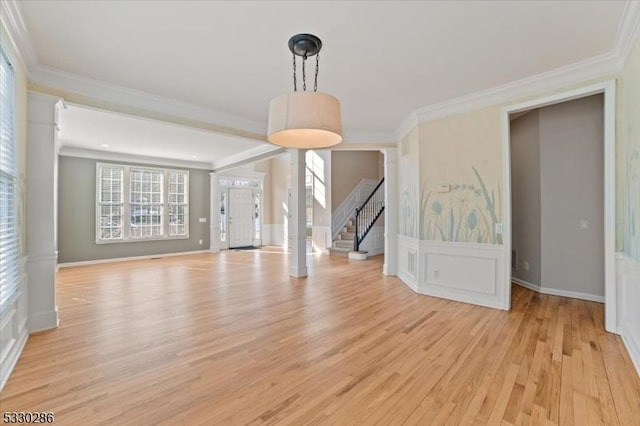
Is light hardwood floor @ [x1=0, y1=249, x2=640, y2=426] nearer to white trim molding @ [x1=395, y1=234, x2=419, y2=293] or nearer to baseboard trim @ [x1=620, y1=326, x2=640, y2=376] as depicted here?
baseboard trim @ [x1=620, y1=326, x2=640, y2=376]

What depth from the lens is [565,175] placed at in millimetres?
4375

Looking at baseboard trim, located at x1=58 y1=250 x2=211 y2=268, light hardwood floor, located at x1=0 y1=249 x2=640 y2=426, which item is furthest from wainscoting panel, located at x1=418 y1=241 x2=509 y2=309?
baseboard trim, located at x1=58 y1=250 x2=211 y2=268

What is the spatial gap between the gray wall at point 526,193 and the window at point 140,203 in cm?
808

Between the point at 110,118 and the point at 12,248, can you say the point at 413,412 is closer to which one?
the point at 12,248

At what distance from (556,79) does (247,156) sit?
19.3 feet

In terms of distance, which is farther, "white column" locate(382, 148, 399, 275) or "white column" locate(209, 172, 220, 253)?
"white column" locate(209, 172, 220, 253)

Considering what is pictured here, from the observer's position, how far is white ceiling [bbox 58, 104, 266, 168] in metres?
4.80

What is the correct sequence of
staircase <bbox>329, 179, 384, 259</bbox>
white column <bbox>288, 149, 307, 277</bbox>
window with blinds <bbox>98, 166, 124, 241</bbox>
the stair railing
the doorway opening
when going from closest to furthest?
white column <bbox>288, 149, 307, 277</bbox> → window with blinds <bbox>98, 166, 124, 241</bbox> → staircase <bbox>329, 179, 384, 259</bbox> → the stair railing → the doorway opening

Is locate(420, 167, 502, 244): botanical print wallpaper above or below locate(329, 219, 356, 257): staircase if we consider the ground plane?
above

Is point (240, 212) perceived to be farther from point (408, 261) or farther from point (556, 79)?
point (556, 79)

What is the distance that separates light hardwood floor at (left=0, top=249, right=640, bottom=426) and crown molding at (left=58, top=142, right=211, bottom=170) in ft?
14.0

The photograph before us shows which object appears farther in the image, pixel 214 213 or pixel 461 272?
pixel 214 213

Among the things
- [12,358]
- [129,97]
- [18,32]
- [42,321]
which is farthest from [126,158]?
[12,358]

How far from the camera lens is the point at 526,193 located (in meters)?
4.84
